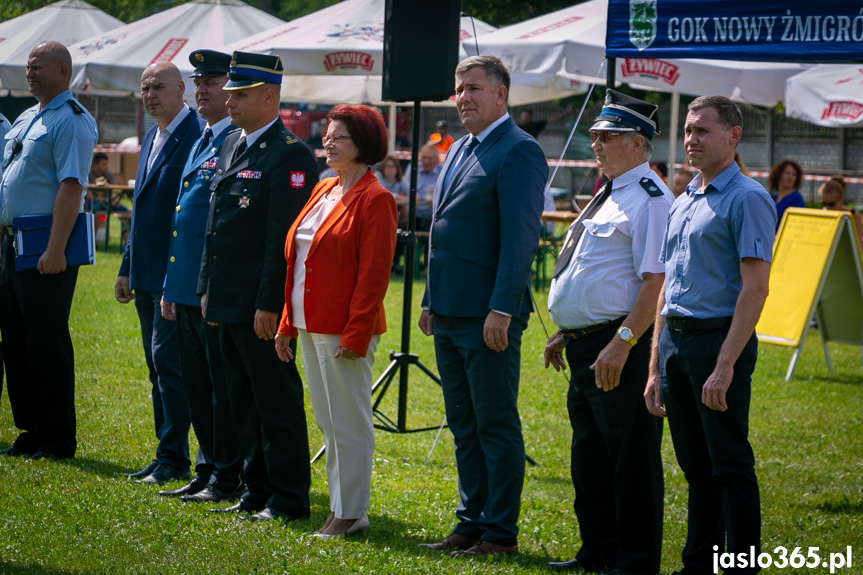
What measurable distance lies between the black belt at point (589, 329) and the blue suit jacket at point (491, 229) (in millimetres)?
259

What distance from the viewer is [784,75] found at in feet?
41.3

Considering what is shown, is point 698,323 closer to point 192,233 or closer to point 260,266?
point 260,266

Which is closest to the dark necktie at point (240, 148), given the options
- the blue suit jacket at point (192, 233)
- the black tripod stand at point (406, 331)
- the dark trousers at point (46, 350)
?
the blue suit jacket at point (192, 233)

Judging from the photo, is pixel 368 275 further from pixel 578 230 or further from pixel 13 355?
pixel 13 355

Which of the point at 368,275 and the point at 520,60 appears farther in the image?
the point at 520,60

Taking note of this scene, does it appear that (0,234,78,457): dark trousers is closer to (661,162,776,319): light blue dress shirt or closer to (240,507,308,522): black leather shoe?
(240,507,308,522): black leather shoe

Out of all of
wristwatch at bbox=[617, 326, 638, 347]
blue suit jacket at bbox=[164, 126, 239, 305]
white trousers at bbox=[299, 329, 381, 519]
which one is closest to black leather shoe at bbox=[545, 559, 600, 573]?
white trousers at bbox=[299, 329, 381, 519]

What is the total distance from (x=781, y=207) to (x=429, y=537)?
8151mm

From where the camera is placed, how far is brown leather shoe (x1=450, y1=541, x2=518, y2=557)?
4500mm

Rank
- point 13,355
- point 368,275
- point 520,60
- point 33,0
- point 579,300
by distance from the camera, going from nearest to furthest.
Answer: point 579,300
point 368,275
point 13,355
point 520,60
point 33,0

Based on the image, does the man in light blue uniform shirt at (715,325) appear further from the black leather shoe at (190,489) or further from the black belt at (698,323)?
the black leather shoe at (190,489)

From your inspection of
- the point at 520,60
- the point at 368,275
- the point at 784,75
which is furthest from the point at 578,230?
the point at 784,75

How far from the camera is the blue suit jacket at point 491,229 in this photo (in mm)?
4430

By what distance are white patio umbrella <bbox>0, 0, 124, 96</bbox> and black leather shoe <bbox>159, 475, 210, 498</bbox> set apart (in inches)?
437
